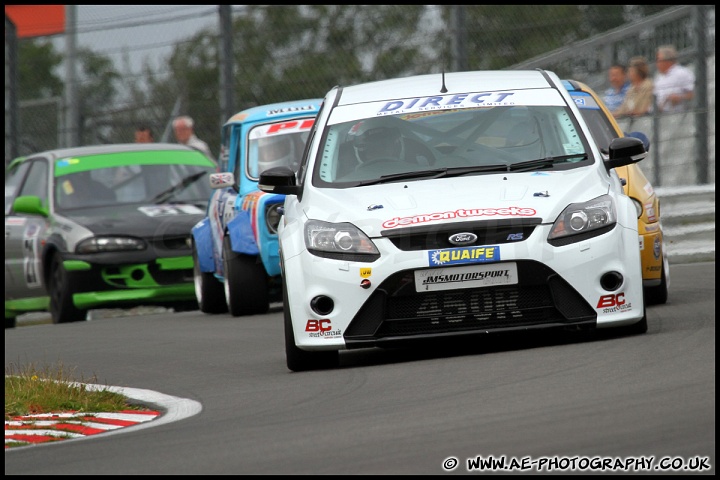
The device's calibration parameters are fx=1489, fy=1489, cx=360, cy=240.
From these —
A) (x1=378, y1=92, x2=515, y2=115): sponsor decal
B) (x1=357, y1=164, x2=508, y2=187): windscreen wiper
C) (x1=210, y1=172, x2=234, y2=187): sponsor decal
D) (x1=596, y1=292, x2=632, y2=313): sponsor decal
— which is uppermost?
(x1=378, y1=92, x2=515, y2=115): sponsor decal

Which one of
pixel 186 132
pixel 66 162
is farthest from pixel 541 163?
pixel 186 132

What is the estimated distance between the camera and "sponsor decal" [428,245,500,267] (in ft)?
25.3

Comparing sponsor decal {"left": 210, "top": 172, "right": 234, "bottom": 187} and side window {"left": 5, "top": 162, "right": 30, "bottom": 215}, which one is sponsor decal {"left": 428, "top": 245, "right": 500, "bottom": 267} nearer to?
sponsor decal {"left": 210, "top": 172, "right": 234, "bottom": 187}

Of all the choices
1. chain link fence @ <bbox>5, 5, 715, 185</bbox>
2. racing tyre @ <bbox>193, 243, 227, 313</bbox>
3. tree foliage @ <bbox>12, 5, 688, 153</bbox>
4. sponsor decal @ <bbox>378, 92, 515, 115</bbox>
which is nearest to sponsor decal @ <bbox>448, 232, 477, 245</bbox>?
sponsor decal @ <bbox>378, 92, 515, 115</bbox>

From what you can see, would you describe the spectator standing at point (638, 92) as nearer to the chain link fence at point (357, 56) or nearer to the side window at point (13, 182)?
the chain link fence at point (357, 56)

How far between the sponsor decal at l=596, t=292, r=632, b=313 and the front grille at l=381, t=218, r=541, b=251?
0.54 metres

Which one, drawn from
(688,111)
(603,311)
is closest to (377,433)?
(603,311)

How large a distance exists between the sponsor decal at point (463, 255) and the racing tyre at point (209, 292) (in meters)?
5.77

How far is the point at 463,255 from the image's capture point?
304 inches

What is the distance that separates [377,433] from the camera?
5809 mm

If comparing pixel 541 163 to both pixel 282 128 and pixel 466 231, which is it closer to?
pixel 466 231

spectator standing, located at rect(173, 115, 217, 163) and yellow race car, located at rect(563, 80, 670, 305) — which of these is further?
spectator standing, located at rect(173, 115, 217, 163)

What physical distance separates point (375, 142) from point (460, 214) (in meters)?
1.24

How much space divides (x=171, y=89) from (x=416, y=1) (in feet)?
10.2
